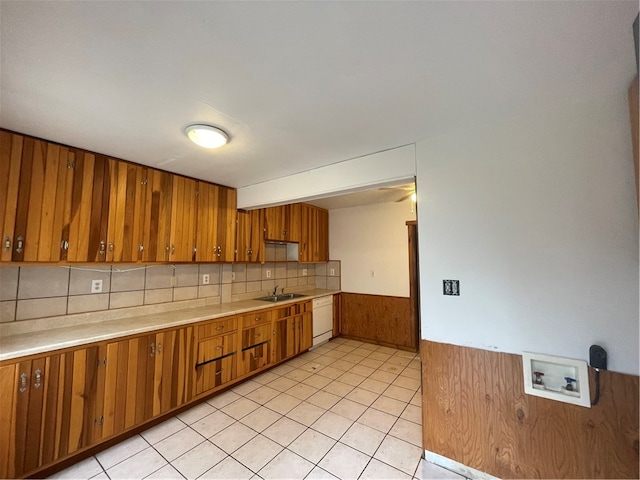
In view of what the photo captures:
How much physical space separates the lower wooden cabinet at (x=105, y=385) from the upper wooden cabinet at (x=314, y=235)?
168 centimetres

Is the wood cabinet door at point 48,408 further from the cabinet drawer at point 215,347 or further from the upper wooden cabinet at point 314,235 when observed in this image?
the upper wooden cabinet at point 314,235

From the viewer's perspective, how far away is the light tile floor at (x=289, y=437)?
1.73 metres

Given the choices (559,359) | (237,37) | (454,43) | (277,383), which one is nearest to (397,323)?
(277,383)

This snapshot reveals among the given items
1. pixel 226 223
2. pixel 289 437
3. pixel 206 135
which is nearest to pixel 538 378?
pixel 289 437

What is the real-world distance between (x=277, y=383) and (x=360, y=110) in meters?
2.99

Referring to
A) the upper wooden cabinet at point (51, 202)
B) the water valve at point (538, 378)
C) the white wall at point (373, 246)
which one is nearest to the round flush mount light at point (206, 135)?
the upper wooden cabinet at point (51, 202)

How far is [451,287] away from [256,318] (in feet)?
7.56

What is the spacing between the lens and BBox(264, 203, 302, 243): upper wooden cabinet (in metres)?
3.68

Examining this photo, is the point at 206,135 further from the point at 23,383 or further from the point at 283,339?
the point at 283,339

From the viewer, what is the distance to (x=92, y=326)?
217cm

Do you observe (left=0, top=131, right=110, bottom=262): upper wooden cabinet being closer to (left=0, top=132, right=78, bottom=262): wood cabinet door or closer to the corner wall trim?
(left=0, top=132, right=78, bottom=262): wood cabinet door

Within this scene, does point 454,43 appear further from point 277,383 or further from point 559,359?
point 277,383

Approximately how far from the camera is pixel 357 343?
4.34 metres

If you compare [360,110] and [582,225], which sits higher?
[360,110]
